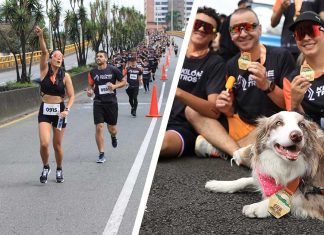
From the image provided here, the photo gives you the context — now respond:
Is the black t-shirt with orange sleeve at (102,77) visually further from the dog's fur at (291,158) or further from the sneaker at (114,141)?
the dog's fur at (291,158)

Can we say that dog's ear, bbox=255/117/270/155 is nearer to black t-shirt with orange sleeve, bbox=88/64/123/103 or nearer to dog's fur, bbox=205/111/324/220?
dog's fur, bbox=205/111/324/220

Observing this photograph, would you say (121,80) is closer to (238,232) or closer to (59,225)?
(59,225)

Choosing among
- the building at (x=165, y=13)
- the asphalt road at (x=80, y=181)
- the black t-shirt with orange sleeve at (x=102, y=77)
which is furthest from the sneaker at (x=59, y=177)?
the building at (x=165, y=13)

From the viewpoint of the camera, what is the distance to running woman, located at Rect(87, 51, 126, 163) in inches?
109

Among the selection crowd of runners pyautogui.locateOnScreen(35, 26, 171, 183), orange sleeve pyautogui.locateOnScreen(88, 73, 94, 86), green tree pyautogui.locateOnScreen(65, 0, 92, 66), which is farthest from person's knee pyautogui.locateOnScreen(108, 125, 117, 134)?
orange sleeve pyautogui.locateOnScreen(88, 73, 94, 86)

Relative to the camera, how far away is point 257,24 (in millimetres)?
1238

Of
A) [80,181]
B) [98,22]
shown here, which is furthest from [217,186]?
[80,181]

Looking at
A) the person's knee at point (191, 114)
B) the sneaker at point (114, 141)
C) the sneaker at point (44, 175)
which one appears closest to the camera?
the person's knee at point (191, 114)

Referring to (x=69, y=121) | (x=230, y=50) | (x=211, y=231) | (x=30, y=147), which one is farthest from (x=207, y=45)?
(x=30, y=147)

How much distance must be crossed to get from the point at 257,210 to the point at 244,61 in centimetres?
31

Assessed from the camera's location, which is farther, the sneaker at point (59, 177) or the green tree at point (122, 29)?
the sneaker at point (59, 177)

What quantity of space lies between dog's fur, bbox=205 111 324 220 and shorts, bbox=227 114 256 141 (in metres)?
0.06

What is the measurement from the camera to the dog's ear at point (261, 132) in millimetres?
1154

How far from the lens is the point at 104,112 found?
3195 millimetres
